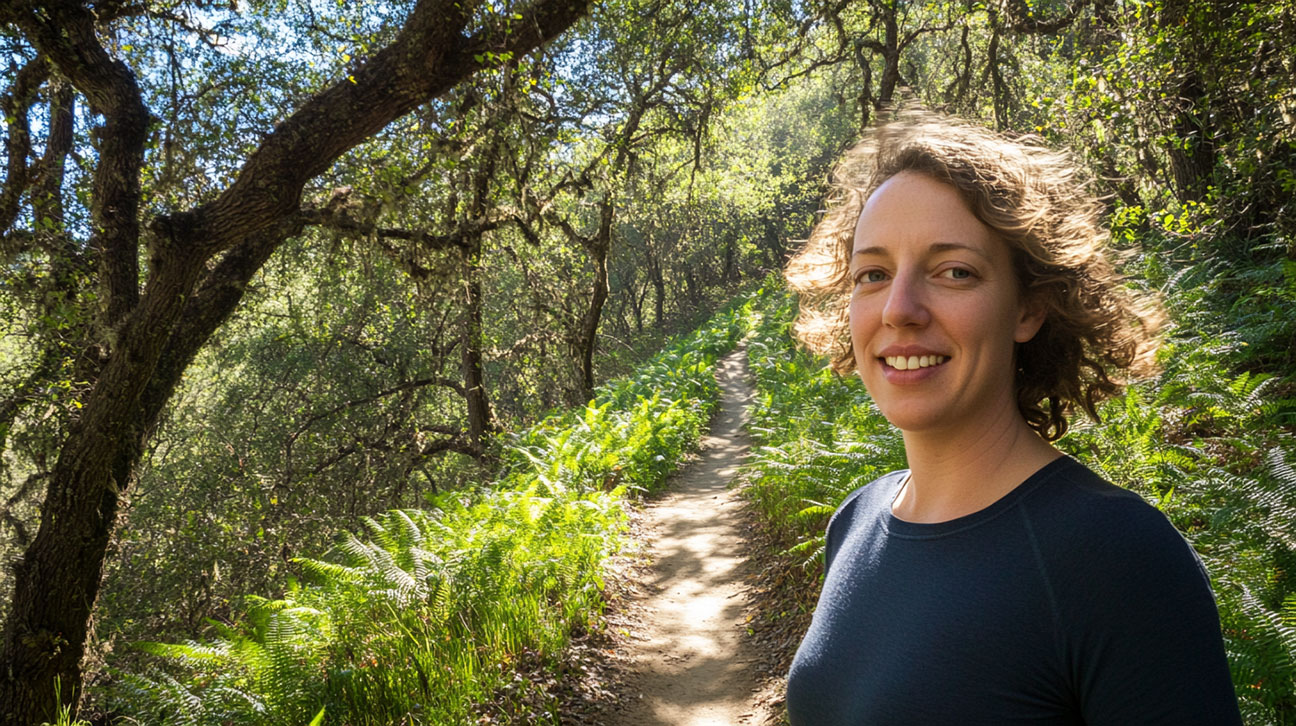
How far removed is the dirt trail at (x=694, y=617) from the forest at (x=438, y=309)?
48 centimetres

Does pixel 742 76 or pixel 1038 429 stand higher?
pixel 742 76

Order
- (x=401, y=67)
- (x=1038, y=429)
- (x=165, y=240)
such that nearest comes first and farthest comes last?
(x=1038, y=429) < (x=165, y=240) < (x=401, y=67)

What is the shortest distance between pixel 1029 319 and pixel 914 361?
285 mm

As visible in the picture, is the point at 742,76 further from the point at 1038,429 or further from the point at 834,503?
the point at 1038,429

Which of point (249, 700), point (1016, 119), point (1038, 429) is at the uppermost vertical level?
point (1016, 119)

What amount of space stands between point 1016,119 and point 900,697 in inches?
554

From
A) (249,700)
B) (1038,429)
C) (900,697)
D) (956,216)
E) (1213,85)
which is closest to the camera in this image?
(900,697)

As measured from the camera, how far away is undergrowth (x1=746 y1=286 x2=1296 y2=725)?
2684 millimetres

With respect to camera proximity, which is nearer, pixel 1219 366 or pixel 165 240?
pixel 165 240

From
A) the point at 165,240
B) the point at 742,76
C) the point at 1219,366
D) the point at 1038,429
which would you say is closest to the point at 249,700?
the point at 165,240

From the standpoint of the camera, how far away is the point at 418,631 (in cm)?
462

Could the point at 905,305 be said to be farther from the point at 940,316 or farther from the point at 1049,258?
the point at 1049,258

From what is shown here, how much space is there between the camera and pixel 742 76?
36.1 ft

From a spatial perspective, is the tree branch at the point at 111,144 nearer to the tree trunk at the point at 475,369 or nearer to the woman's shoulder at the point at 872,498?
the tree trunk at the point at 475,369
